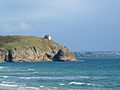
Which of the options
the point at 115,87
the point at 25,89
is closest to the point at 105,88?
the point at 115,87

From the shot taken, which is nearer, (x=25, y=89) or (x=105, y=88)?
(x=25, y=89)

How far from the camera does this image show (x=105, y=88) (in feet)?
194

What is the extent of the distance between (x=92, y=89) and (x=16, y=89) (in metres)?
9.58

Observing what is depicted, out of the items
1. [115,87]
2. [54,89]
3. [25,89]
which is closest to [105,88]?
[115,87]

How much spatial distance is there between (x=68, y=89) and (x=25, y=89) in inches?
216

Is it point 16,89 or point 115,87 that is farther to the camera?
point 115,87

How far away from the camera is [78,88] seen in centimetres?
5825

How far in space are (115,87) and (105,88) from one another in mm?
2175

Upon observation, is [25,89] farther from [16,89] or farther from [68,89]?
[68,89]

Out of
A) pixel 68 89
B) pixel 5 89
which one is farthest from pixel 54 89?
pixel 5 89

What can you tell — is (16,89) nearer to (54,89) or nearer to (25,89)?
(25,89)

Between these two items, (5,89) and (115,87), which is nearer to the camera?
(5,89)

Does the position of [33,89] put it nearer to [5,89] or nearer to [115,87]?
[5,89]

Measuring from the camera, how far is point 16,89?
182 ft
